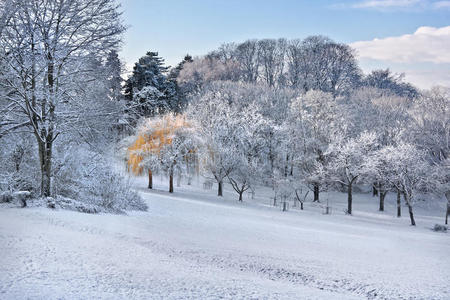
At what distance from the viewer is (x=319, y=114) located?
34.6 m

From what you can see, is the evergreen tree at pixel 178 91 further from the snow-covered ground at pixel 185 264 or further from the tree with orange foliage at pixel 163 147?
the snow-covered ground at pixel 185 264

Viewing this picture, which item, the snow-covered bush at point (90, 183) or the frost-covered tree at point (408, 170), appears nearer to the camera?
the snow-covered bush at point (90, 183)

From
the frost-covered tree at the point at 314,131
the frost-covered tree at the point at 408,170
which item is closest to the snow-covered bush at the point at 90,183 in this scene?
the frost-covered tree at the point at 314,131

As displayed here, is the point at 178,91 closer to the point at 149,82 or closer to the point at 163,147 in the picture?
the point at 149,82

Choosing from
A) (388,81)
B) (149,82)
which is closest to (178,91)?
(149,82)

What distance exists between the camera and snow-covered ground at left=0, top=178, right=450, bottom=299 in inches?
211

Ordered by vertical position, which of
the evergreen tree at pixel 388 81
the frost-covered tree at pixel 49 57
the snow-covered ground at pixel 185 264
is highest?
the evergreen tree at pixel 388 81

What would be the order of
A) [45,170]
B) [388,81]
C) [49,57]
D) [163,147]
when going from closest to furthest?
[49,57] < [45,170] < [163,147] < [388,81]

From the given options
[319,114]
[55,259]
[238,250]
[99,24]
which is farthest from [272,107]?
[55,259]

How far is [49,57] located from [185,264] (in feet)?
30.1

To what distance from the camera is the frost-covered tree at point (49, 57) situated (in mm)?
11625

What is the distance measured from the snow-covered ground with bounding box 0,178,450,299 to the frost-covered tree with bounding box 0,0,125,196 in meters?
3.45

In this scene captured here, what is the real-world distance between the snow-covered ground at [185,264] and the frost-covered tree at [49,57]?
3447 millimetres

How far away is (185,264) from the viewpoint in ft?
23.1
